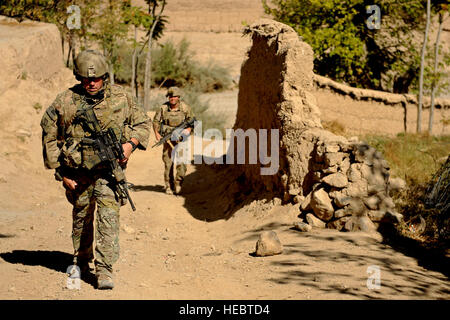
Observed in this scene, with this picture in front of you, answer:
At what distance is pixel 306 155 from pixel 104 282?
300 cm

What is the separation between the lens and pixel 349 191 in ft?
20.6

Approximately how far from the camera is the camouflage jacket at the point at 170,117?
9.50 meters

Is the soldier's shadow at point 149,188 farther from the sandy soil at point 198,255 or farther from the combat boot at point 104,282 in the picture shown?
the combat boot at point 104,282

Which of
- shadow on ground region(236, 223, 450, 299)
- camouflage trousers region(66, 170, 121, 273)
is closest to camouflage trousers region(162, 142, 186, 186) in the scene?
shadow on ground region(236, 223, 450, 299)

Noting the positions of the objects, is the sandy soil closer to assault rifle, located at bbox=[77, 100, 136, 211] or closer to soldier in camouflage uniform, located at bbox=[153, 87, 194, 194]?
soldier in camouflage uniform, located at bbox=[153, 87, 194, 194]

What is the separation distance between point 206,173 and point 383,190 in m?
5.12

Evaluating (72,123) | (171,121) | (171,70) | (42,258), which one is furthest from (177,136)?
(171,70)

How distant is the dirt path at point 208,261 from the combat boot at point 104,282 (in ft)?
0.19

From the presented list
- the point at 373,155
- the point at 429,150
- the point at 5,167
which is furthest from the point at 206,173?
the point at 373,155

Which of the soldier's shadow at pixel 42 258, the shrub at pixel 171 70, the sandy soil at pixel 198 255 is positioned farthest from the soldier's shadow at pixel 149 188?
the shrub at pixel 171 70

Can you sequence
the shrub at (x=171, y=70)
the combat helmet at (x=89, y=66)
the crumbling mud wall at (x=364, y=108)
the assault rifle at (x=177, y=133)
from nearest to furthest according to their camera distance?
the combat helmet at (x=89, y=66) → the assault rifle at (x=177, y=133) → the crumbling mud wall at (x=364, y=108) → the shrub at (x=171, y=70)

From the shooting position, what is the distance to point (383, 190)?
20.8 feet

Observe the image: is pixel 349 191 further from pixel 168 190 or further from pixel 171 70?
pixel 171 70
